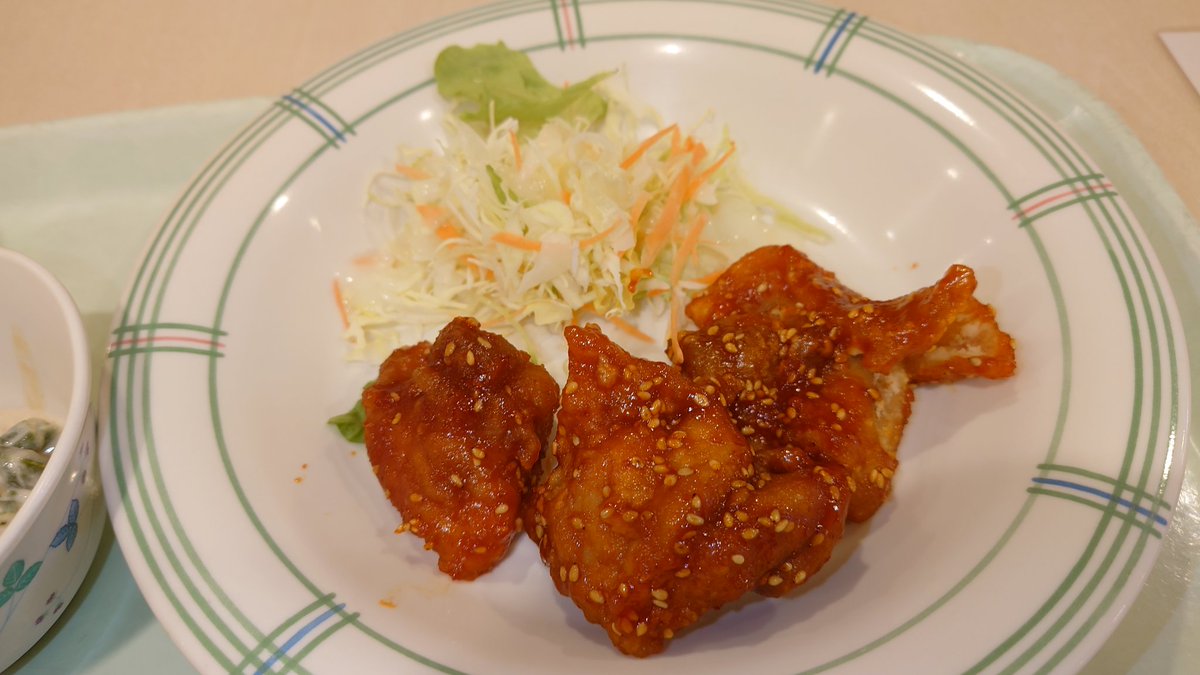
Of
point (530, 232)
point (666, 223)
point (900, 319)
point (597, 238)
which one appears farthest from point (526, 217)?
point (900, 319)

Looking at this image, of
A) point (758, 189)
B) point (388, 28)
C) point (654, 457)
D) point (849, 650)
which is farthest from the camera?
point (388, 28)

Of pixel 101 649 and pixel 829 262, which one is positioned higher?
pixel 829 262

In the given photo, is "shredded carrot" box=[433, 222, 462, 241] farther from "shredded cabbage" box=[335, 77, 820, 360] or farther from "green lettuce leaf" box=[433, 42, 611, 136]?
"green lettuce leaf" box=[433, 42, 611, 136]

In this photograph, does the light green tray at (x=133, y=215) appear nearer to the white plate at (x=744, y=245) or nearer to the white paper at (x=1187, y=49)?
the white plate at (x=744, y=245)

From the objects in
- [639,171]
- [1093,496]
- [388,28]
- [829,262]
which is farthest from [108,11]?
[1093,496]

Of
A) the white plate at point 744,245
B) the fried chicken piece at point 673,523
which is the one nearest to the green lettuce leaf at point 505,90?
the white plate at point 744,245

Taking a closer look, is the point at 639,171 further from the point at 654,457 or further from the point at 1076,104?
the point at 1076,104

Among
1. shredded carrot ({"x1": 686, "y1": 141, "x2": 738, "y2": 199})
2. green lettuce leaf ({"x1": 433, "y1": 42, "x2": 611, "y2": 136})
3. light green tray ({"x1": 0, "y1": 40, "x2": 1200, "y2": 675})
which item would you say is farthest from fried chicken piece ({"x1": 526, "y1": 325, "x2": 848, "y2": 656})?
green lettuce leaf ({"x1": 433, "y1": 42, "x2": 611, "y2": 136})
